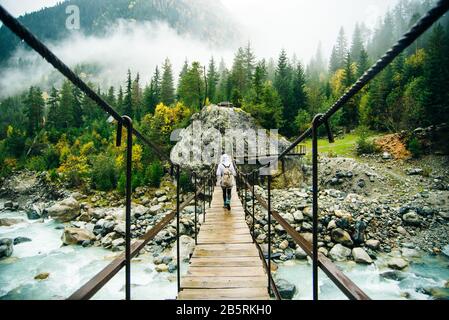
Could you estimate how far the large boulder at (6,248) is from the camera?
11.9 meters

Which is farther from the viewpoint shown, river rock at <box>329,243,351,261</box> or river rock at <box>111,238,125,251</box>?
river rock at <box>111,238,125,251</box>

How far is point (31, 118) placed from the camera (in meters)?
46.8

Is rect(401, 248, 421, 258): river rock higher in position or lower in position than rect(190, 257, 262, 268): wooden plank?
lower

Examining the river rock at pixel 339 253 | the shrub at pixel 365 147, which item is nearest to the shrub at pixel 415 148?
the shrub at pixel 365 147

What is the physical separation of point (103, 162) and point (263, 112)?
62.7 feet

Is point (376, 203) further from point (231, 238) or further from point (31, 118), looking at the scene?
point (31, 118)

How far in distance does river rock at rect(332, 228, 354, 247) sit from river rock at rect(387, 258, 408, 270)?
151 centimetres

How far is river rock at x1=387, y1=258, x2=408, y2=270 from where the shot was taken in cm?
946

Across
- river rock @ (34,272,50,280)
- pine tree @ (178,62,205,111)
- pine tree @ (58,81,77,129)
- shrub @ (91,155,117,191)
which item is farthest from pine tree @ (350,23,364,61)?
river rock @ (34,272,50,280)

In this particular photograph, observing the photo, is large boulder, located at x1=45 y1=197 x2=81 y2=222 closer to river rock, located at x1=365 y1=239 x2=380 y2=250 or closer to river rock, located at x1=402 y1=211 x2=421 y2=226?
river rock, located at x1=365 y1=239 x2=380 y2=250

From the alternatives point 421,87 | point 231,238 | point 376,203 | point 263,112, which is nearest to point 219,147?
point 263,112

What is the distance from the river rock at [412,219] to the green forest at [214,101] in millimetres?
16160

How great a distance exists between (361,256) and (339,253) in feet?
2.58

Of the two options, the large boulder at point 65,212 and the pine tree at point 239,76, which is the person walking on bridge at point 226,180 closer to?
the large boulder at point 65,212
